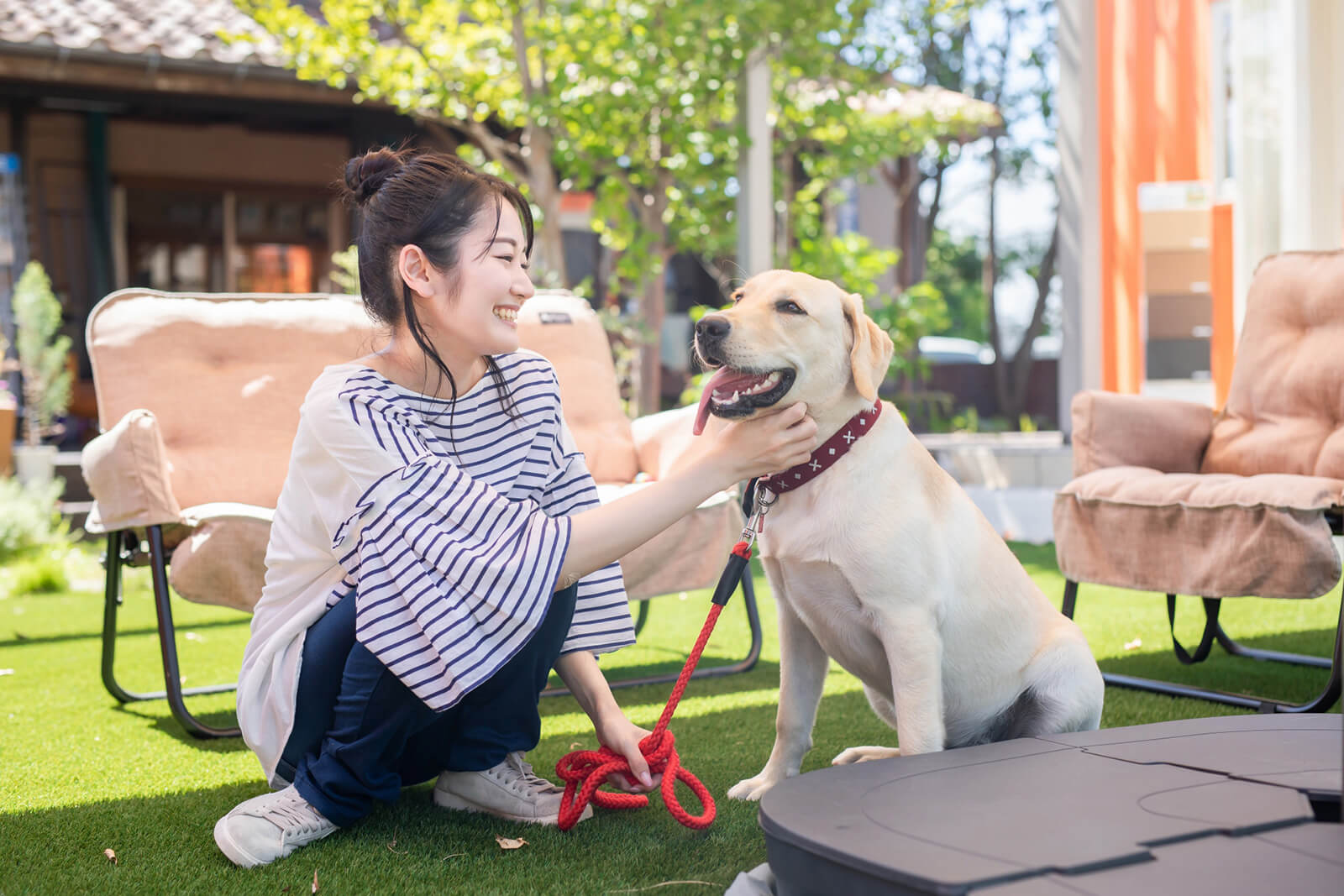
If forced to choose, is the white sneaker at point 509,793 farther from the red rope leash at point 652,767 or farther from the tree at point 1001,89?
the tree at point 1001,89

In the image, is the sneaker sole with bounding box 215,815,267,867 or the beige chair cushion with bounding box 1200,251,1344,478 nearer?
the sneaker sole with bounding box 215,815,267,867

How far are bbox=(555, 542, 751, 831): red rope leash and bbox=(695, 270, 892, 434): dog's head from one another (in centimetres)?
27

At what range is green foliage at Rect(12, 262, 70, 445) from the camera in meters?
7.26

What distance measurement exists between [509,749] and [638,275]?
4.88 m

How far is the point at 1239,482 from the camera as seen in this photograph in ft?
9.02

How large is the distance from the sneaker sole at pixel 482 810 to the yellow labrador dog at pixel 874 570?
34 cm

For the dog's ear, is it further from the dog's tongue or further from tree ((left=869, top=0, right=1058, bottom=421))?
tree ((left=869, top=0, right=1058, bottom=421))

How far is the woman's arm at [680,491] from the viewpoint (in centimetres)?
181

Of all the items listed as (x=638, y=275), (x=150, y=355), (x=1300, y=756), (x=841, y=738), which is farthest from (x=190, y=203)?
(x=1300, y=756)

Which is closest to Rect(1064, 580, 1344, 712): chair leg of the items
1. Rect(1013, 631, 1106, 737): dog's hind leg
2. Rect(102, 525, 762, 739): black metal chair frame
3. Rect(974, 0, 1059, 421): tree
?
Rect(1013, 631, 1106, 737): dog's hind leg

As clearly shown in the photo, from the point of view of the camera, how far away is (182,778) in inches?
93.3

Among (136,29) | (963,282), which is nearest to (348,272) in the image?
(136,29)

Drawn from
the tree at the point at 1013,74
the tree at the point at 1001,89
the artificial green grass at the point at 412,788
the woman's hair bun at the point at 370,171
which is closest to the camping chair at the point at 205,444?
the artificial green grass at the point at 412,788

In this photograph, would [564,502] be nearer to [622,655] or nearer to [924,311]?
[622,655]
